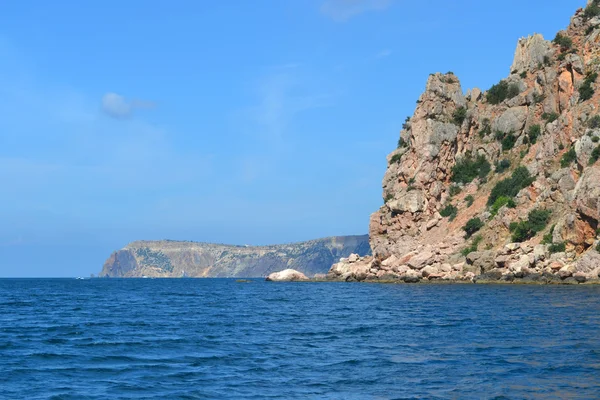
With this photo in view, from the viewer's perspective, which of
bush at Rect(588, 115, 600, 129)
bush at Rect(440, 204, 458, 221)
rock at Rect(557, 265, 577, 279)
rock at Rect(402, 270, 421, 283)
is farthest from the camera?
bush at Rect(440, 204, 458, 221)

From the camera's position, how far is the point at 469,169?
101000 mm

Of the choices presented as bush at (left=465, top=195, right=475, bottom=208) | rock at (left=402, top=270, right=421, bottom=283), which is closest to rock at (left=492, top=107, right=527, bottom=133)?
bush at (left=465, top=195, right=475, bottom=208)

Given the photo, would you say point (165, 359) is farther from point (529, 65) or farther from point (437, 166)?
point (529, 65)

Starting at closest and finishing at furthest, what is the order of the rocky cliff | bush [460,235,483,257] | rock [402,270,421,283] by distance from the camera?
the rocky cliff < bush [460,235,483,257] < rock [402,270,421,283]

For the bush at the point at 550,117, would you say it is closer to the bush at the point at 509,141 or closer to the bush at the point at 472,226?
the bush at the point at 509,141

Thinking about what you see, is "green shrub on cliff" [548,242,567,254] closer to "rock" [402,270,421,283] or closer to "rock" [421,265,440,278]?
"rock" [421,265,440,278]

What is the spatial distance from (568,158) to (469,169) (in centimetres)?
2277

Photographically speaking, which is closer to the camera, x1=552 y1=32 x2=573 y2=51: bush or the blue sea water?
the blue sea water

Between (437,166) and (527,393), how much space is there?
8676cm

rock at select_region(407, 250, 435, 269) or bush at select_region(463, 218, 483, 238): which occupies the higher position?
bush at select_region(463, 218, 483, 238)

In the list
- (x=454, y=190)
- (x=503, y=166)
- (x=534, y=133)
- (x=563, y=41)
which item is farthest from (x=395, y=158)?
(x=563, y=41)

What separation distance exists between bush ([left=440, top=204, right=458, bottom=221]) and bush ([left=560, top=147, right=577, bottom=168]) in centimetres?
1933

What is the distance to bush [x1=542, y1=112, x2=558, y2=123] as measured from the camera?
89688mm

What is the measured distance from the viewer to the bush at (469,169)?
98312 mm
